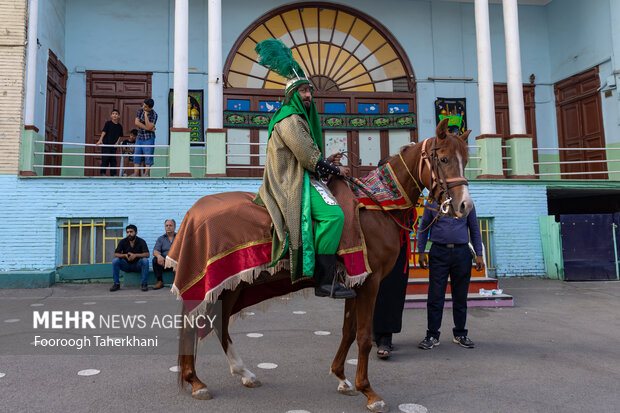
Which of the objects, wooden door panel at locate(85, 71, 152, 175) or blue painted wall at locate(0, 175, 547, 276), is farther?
wooden door panel at locate(85, 71, 152, 175)

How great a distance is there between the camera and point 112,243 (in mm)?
8867

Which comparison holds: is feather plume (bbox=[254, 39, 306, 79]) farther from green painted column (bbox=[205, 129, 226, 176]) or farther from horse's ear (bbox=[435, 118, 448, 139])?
green painted column (bbox=[205, 129, 226, 176])

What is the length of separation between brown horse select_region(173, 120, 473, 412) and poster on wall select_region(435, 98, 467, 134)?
397 inches

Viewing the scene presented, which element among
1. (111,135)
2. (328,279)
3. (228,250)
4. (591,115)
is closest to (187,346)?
(228,250)

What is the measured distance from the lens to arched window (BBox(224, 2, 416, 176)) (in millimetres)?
12008

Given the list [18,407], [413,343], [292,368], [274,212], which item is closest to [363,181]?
[274,212]

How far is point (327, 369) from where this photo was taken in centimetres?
363

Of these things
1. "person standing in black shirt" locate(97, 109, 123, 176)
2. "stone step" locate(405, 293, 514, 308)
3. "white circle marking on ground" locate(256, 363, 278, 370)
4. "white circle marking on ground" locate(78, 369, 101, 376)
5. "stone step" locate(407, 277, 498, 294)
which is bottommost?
"white circle marking on ground" locate(256, 363, 278, 370)

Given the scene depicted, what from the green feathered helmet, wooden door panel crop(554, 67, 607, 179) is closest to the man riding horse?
the green feathered helmet

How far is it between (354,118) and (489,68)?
3810 mm

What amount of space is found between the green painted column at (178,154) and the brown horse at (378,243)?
20.9 feet

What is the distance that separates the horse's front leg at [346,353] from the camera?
3.13m

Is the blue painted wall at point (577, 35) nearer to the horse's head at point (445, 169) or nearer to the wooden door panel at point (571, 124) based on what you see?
the wooden door panel at point (571, 124)

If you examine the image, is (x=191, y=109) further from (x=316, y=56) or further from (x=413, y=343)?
(x=413, y=343)
